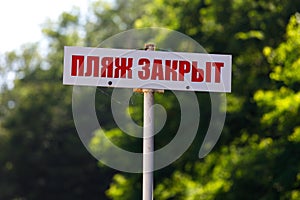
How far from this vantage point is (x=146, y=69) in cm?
426

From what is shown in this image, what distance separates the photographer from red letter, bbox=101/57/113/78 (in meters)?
4.23

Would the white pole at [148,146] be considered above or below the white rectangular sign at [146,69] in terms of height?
below

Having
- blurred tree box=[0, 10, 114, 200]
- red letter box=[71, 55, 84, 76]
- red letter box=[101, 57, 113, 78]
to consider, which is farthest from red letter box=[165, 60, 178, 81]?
blurred tree box=[0, 10, 114, 200]

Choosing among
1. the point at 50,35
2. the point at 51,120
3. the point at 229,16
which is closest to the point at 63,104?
the point at 51,120

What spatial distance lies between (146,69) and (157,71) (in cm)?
5

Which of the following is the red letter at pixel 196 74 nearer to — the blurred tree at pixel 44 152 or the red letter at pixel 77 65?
the red letter at pixel 77 65

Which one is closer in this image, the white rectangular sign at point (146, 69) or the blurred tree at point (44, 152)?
the white rectangular sign at point (146, 69)

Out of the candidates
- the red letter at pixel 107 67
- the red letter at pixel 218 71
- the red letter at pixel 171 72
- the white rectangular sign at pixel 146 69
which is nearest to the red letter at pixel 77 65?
the white rectangular sign at pixel 146 69

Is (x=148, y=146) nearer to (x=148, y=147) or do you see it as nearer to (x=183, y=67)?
(x=148, y=147)

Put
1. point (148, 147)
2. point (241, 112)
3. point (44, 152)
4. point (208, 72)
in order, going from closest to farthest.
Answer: point (148, 147)
point (208, 72)
point (241, 112)
point (44, 152)

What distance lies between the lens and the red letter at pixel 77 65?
4.23 m

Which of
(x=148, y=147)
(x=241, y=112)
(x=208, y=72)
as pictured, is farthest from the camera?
(x=241, y=112)

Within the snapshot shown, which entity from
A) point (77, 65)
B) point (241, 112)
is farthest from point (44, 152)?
point (77, 65)

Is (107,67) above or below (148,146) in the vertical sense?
above
